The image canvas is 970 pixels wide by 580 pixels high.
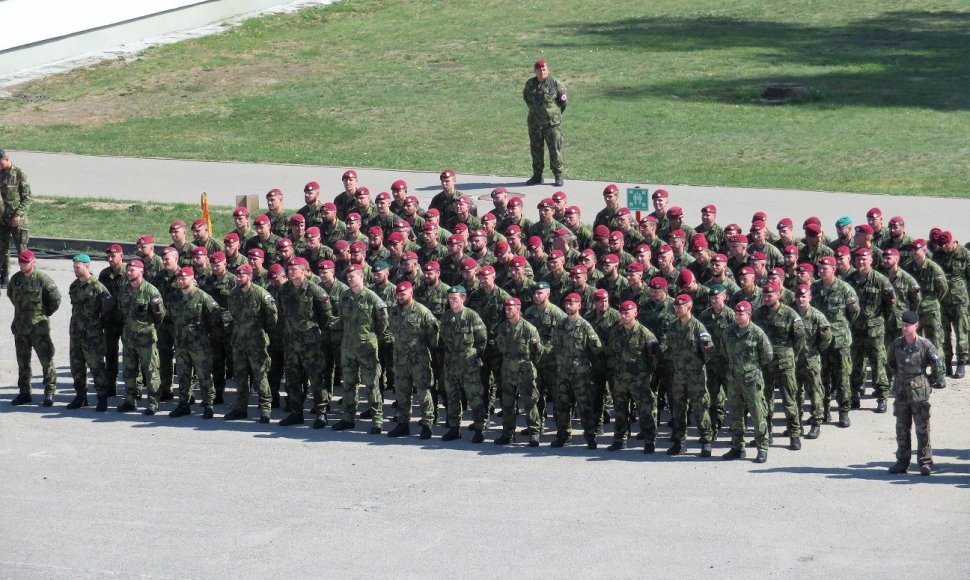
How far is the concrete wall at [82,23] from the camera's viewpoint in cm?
3384

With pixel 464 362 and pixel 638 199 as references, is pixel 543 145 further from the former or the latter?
pixel 464 362

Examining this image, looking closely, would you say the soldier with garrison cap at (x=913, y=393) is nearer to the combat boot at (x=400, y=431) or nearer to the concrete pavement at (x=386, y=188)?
the combat boot at (x=400, y=431)

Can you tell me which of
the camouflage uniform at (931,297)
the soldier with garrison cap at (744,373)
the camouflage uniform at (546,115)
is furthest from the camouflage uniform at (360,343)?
the camouflage uniform at (546,115)

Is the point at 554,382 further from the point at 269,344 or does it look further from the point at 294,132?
the point at 294,132

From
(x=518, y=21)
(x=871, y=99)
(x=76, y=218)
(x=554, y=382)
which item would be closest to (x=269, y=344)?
(x=554, y=382)

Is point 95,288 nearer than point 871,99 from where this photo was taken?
Yes

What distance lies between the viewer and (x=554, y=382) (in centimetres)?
1473

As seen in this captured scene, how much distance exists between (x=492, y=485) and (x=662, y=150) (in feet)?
48.3

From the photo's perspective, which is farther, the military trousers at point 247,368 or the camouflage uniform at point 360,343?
the military trousers at point 247,368

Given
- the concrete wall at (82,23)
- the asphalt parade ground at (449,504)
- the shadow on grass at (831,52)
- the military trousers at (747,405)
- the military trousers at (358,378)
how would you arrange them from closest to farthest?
1. the asphalt parade ground at (449,504)
2. the military trousers at (747,405)
3. the military trousers at (358,378)
4. the shadow on grass at (831,52)
5. the concrete wall at (82,23)

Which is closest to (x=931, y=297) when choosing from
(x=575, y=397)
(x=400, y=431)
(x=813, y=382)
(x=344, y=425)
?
(x=813, y=382)

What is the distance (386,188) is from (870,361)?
35.0 ft

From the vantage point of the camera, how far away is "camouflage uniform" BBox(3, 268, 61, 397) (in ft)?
52.9

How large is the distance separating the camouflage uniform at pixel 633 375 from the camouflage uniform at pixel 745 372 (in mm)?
701
